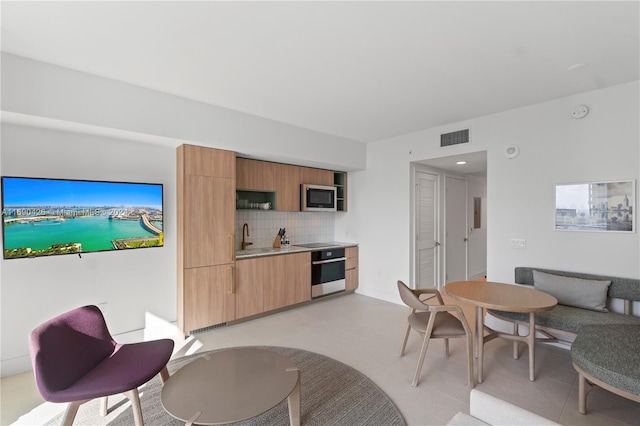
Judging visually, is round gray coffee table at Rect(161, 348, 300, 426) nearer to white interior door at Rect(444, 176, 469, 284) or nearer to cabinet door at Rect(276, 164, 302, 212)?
cabinet door at Rect(276, 164, 302, 212)

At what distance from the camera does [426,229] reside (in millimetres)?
5004

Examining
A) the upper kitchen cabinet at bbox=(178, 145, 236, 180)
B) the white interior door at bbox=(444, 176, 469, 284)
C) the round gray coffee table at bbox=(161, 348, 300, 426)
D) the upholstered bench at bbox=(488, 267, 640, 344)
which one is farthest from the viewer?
the white interior door at bbox=(444, 176, 469, 284)

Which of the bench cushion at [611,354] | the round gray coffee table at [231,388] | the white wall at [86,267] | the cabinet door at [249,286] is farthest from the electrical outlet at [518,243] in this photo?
the white wall at [86,267]

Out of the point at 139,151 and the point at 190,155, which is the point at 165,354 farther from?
the point at 139,151

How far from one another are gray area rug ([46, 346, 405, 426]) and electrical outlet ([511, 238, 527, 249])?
7.63 feet

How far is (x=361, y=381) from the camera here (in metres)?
2.50


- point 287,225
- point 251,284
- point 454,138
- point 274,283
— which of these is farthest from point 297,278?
point 454,138

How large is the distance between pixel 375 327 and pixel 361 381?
125 cm

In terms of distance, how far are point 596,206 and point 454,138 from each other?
1.70m

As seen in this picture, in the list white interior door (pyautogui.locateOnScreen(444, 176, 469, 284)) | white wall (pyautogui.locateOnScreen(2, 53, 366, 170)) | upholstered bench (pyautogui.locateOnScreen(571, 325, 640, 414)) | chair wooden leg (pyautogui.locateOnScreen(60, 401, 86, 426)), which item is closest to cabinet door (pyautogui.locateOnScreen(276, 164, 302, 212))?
white wall (pyautogui.locateOnScreen(2, 53, 366, 170))

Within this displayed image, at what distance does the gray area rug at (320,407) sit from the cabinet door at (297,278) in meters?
1.70

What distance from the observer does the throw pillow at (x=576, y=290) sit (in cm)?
272

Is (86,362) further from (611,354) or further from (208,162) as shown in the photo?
(611,354)

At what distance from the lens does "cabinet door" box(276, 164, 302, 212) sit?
452 centimetres
